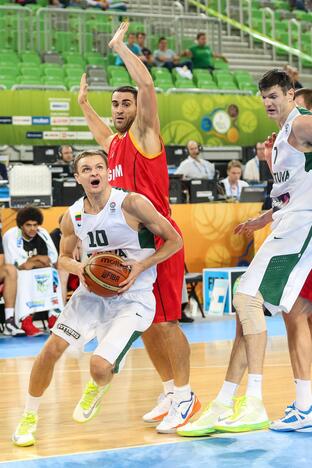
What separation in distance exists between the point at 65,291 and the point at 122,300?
5990mm

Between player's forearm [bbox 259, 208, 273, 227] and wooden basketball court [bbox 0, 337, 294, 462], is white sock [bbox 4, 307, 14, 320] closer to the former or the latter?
wooden basketball court [bbox 0, 337, 294, 462]

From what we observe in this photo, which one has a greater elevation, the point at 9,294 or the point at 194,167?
the point at 194,167

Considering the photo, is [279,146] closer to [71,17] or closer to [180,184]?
[180,184]

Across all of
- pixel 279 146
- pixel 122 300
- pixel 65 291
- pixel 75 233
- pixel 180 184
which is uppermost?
pixel 279 146

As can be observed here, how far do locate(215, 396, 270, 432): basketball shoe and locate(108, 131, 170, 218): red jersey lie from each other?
126 cm

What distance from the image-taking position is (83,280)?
5309 mm

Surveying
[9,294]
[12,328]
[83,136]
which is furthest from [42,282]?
[83,136]

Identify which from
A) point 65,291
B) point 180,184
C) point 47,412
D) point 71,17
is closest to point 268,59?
point 71,17

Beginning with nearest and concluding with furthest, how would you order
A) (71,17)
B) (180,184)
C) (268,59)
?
(180,184) < (71,17) < (268,59)

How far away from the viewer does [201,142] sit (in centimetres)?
1697

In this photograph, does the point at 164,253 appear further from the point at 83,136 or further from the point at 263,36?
the point at 263,36

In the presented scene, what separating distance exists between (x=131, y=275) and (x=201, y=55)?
14.6 meters

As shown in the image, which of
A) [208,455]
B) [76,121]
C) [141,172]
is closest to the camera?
[208,455]

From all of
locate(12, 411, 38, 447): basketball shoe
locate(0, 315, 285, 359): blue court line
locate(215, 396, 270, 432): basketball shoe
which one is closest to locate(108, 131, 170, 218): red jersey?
locate(215, 396, 270, 432): basketball shoe
